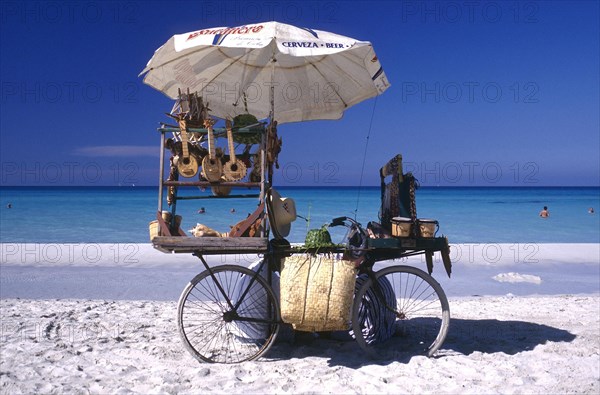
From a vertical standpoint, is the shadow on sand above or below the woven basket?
below

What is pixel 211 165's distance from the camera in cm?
420

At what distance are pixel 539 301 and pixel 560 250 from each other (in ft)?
24.2

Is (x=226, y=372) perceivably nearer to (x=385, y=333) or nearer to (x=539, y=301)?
(x=385, y=333)

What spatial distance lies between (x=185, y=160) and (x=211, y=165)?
0.23 m

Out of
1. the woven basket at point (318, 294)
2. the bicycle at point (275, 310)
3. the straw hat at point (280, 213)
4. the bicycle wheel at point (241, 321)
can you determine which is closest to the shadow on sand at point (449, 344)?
the bicycle at point (275, 310)

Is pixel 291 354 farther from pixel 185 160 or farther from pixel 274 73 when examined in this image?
pixel 274 73

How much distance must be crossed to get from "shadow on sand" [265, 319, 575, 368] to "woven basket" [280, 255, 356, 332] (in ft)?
1.79

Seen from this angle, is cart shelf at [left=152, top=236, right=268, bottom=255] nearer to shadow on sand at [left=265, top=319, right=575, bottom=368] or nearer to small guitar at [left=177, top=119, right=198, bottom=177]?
small guitar at [left=177, top=119, right=198, bottom=177]

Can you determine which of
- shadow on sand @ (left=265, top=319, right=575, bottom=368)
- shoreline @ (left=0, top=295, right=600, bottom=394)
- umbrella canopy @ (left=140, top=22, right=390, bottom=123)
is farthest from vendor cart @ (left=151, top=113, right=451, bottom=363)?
umbrella canopy @ (left=140, top=22, right=390, bottom=123)

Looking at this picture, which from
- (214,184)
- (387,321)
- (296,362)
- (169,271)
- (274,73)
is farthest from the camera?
(169,271)

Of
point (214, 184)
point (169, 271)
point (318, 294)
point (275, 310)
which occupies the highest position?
point (214, 184)

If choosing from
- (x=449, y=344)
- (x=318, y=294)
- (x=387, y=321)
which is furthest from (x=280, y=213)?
(x=449, y=344)

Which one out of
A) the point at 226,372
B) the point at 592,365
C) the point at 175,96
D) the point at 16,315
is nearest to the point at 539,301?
the point at 592,365

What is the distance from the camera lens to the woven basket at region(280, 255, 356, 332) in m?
3.94
